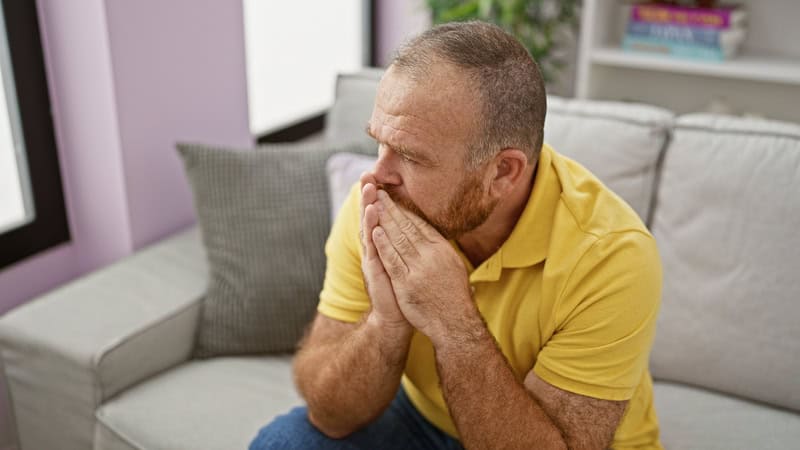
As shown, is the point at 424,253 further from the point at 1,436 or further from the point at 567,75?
the point at 567,75

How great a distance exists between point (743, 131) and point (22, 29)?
158cm

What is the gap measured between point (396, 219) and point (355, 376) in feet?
0.89

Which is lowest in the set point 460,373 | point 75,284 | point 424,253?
point 75,284

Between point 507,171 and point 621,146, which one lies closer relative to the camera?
point 507,171

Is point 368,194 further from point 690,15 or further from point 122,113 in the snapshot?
point 690,15

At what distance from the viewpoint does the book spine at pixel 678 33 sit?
2469 millimetres

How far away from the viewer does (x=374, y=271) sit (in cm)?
117

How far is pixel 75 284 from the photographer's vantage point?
169cm

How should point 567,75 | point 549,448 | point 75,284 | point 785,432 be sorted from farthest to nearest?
point 567,75 → point 75,284 → point 785,432 → point 549,448

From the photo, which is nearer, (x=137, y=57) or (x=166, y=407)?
(x=166, y=407)

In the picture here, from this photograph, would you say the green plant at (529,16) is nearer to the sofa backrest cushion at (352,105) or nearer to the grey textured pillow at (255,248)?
the sofa backrest cushion at (352,105)

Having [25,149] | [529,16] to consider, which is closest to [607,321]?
[25,149]

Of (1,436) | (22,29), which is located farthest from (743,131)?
(1,436)

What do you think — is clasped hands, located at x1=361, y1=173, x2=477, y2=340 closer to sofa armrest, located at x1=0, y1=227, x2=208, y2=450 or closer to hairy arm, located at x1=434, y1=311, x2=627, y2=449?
hairy arm, located at x1=434, y1=311, x2=627, y2=449
